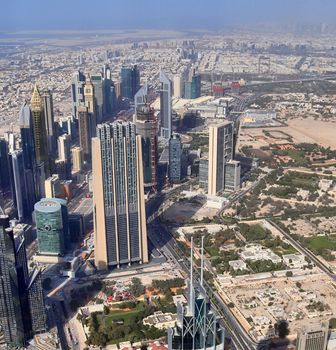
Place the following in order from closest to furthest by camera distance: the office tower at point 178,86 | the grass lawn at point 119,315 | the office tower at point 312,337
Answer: the office tower at point 312,337
the grass lawn at point 119,315
the office tower at point 178,86

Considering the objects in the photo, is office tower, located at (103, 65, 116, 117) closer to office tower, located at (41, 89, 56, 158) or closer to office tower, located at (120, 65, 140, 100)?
office tower, located at (120, 65, 140, 100)

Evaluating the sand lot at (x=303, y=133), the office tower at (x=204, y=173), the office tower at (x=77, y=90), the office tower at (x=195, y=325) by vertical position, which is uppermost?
the office tower at (x=195, y=325)

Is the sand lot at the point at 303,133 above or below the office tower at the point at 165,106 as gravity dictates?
below

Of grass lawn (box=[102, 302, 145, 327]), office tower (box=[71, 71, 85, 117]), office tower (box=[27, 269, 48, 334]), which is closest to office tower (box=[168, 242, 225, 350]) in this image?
office tower (box=[27, 269, 48, 334])

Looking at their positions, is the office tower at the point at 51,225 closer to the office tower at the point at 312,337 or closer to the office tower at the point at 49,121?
the office tower at the point at 312,337

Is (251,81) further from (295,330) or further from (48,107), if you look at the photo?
(295,330)

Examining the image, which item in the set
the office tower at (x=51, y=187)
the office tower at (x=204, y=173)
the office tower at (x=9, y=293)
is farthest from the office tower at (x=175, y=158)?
the office tower at (x=9, y=293)
